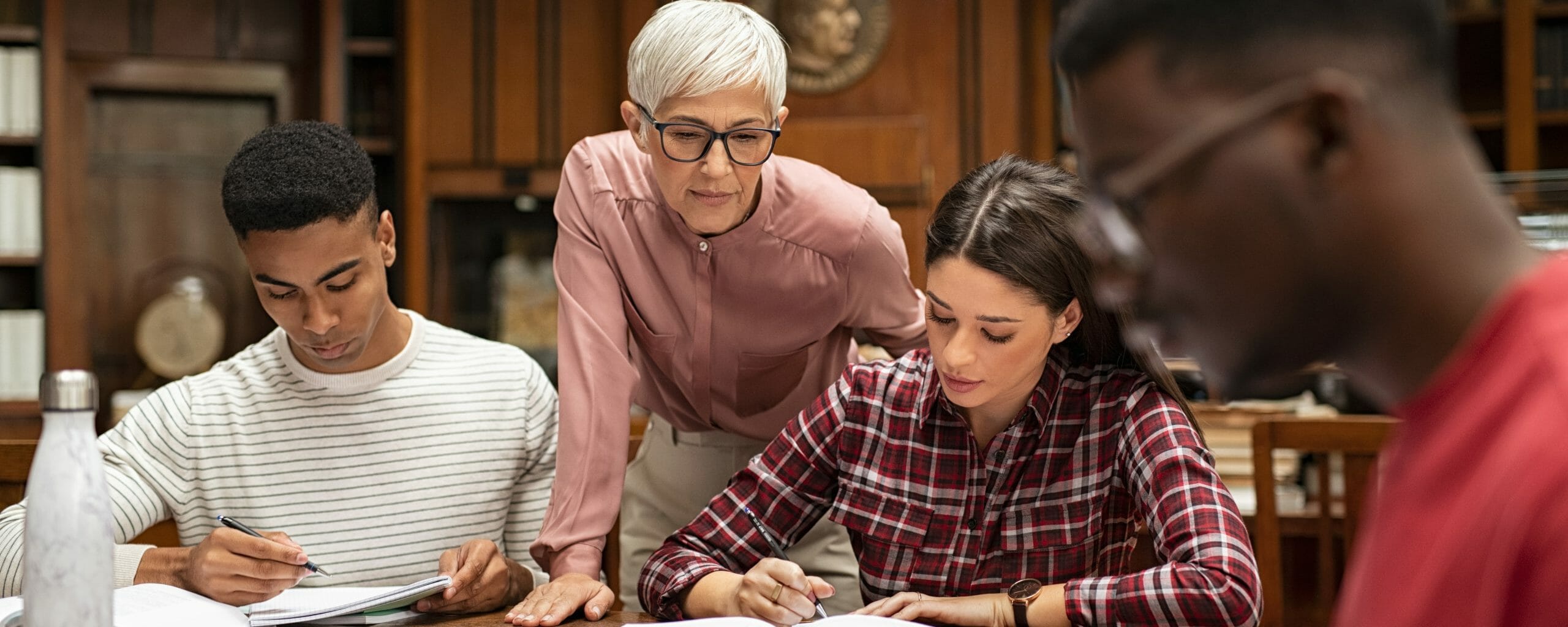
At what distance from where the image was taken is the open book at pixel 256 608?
4.65ft

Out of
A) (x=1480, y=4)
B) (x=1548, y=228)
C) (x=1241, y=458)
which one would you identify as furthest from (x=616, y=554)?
(x=1480, y=4)

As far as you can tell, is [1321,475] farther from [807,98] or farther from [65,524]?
[807,98]

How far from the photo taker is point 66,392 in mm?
1092

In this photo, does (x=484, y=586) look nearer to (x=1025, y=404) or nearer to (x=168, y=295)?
(x=1025, y=404)

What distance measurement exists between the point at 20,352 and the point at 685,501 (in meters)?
4.14

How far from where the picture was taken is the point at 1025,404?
1.65 m

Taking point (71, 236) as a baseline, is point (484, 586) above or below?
below

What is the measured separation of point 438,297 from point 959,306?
449cm

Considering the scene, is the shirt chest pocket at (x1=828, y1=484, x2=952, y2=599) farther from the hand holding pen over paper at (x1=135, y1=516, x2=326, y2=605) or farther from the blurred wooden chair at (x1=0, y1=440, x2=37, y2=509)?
the blurred wooden chair at (x1=0, y1=440, x2=37, y2=509)

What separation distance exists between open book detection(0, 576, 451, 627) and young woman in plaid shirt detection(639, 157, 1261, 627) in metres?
0.31

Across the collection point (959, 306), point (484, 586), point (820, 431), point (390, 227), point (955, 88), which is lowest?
point (484, 586)

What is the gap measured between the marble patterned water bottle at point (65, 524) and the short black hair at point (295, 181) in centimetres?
70

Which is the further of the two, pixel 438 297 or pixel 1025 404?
pixel 438 297

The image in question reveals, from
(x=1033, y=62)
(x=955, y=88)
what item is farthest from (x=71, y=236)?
(x=1033, y=62)
